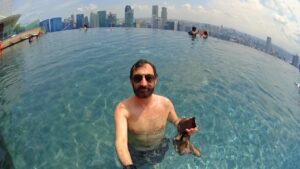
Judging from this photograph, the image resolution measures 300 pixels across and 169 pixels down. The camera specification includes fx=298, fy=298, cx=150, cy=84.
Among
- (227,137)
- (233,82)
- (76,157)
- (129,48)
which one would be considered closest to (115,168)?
(76,157)

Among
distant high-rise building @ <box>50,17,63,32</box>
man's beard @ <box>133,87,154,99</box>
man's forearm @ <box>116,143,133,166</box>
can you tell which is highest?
distant high-rise building @ <box>50,17,63,32</box>

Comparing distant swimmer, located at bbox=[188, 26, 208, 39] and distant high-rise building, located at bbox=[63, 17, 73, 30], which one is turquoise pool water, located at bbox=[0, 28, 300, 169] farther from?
distant high-rise building, located at bbox=[63, 17, 73, 30]

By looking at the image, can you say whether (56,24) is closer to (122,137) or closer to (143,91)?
(143,91)

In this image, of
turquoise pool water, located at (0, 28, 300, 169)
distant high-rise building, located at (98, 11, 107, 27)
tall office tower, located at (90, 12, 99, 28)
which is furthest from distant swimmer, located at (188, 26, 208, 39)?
tall office tower, located at (90, 12, 99, 28)

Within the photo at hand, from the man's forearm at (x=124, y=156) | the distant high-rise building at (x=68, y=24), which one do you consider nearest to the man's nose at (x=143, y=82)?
the man's forearm at (x=124, y=156)

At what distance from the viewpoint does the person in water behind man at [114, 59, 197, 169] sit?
4198mm

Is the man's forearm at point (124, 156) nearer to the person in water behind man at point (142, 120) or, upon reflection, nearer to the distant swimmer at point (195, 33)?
the person in water behind man at point (142, 120)

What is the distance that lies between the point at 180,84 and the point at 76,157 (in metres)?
6.46

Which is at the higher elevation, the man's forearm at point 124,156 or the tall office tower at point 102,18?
the tall office tower at point 102,18

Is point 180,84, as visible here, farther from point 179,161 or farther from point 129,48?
point 129,48

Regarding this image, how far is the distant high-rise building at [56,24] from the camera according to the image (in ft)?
188

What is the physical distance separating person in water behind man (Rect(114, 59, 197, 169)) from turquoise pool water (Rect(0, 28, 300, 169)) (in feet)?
4.98

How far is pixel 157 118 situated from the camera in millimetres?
5000

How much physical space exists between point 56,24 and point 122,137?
58661mm
